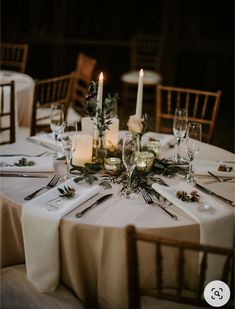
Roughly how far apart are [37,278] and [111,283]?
0.26 m

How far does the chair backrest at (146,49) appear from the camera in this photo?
17.3 ft

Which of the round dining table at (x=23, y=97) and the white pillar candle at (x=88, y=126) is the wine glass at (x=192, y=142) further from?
the round dining table at (x=23, y=97)

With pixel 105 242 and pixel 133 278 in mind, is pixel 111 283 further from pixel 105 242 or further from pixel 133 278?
pixel 133 278

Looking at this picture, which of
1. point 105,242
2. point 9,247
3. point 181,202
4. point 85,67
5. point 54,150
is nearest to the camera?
point 105,242

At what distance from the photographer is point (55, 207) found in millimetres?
1513

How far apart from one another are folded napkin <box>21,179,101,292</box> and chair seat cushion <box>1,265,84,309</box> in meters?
0.03

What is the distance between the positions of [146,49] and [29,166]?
3.88m

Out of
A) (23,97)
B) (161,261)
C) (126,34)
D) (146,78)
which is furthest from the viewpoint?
(126,34)

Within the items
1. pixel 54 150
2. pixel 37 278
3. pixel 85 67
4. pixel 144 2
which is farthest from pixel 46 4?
pixel 37 278

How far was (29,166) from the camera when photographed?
71.7 inches

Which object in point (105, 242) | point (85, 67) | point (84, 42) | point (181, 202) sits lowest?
point (105, 242)

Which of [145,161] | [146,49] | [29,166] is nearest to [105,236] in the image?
[145,161]

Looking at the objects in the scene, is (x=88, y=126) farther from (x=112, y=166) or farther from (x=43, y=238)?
(x=43, y=238)

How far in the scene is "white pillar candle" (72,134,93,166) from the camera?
1779mm
